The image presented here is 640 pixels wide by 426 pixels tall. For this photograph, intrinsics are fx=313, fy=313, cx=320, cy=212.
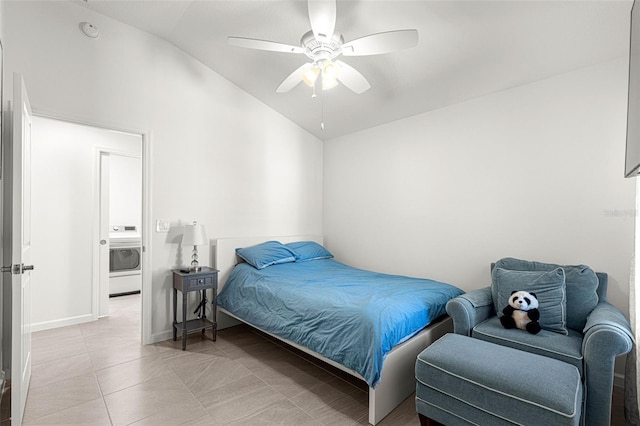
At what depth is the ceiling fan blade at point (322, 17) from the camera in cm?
194

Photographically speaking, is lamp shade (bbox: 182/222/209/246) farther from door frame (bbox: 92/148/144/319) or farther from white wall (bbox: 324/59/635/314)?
white wall (bbox: 324/59/635/314)

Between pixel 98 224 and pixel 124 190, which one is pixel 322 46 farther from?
pixel 124 190

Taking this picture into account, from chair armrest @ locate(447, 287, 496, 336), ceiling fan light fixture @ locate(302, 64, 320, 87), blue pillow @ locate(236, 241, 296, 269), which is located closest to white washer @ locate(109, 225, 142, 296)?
blue pillow @ locate(236, 241, 296, 269)

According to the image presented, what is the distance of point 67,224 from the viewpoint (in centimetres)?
383

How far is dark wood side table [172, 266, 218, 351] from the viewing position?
310 centimetres

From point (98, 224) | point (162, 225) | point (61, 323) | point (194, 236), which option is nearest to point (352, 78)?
point (194, 236)

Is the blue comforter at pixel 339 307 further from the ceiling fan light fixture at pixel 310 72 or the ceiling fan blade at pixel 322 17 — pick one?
the ceiling fan blade at pixel 322 17

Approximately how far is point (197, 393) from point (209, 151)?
2.48 meters

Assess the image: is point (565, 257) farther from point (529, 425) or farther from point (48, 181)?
point (48, 181)

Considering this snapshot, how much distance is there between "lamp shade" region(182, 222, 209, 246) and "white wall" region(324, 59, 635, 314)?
2.07 metres

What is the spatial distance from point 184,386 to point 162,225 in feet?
5.33

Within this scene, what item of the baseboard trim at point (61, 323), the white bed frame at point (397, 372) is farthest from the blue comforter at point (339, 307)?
the baseboard trim at point (61, 323)

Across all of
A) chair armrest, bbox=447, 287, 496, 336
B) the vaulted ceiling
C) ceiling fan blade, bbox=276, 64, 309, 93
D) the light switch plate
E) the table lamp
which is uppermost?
the vaulted ceiling

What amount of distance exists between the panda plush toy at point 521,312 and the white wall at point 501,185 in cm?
74
